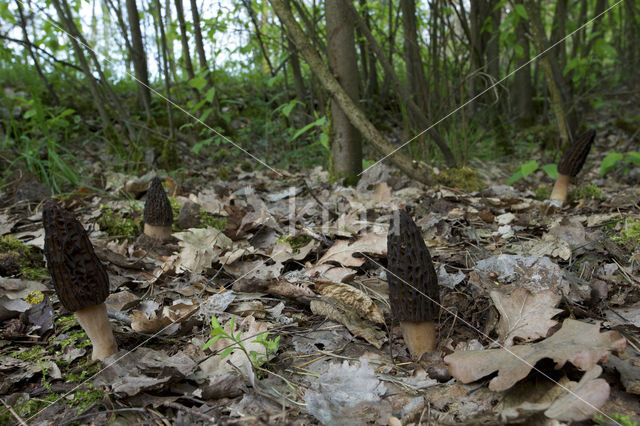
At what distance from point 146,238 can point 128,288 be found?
0.77 metres

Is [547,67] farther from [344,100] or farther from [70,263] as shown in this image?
[70,263]

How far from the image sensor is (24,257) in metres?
2.93

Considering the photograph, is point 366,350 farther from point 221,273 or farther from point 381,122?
point 381,122

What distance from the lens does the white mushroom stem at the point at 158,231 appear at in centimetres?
342

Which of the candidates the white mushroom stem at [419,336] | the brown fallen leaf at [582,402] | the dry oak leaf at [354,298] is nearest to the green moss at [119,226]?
the dry oak leaf at [354,298]

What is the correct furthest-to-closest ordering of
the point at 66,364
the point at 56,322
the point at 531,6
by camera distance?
the point at 531,6 < the point at 56,322 < the point at 66,364

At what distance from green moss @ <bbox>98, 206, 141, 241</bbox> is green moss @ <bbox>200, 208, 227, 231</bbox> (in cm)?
51

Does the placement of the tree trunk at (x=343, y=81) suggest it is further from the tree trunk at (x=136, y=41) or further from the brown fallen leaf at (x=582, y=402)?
the brown fallen leaf at (x=582, y=402)

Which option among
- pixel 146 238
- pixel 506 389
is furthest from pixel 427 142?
pixel 506 389

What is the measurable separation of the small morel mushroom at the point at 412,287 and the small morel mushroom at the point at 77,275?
1.28 m

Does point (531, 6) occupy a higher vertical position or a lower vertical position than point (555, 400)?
higher

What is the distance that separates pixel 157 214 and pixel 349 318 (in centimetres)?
Result: 182

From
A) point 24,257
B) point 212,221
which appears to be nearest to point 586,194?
point 212,221

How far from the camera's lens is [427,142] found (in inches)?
213
